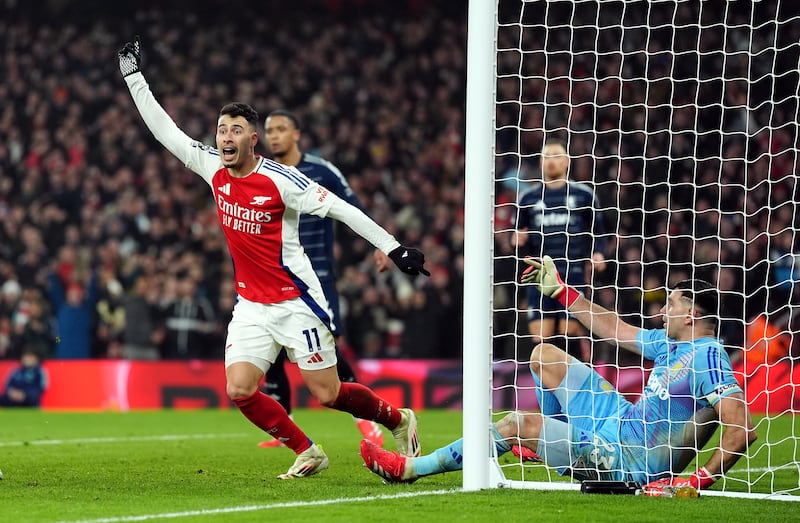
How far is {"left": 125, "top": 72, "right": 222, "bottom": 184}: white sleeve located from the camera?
6.98 m

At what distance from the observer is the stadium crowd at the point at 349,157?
14.7m

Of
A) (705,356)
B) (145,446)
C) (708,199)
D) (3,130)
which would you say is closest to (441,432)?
(145,446)

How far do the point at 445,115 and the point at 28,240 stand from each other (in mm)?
7170

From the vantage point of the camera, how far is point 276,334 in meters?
6.88

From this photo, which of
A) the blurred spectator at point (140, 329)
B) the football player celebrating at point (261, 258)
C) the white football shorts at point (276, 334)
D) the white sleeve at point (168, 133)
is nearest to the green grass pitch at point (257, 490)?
the football player celebrating at point (261, 258)

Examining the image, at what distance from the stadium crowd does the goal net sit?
8 cm

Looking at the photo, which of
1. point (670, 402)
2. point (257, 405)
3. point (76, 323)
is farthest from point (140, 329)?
point (670, 402)

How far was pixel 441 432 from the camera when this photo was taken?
11047 millimetres

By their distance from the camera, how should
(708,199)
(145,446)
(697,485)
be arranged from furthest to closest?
(708,199) < (145,446) < (697,485)

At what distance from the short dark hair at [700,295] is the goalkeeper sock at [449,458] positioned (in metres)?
1.22

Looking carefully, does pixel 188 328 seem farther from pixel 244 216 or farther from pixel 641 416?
pixel 641 416

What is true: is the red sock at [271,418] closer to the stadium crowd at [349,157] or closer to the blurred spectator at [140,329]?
the stadium crowd at [349,157]

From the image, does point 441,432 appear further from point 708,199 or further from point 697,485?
point 708,199

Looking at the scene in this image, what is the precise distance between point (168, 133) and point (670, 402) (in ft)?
10.4
